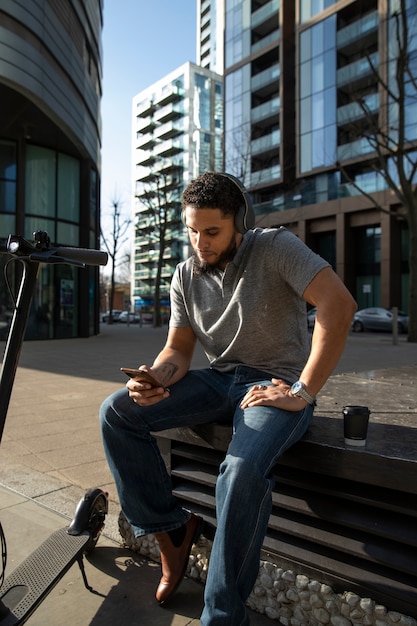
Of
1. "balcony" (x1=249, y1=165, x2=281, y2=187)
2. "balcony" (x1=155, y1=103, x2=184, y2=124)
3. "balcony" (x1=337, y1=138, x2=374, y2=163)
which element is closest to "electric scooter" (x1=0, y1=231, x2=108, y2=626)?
"balcony" (x1=337, y1=138, x2=374, y2=163)

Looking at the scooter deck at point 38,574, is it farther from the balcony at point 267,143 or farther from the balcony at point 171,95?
the balcony at point 171,95

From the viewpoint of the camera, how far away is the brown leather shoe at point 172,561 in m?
1.99

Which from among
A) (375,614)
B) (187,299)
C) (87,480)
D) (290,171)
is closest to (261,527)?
(375,614)

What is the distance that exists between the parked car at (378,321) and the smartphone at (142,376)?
23.7m

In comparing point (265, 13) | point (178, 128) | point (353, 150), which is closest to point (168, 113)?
point (178, 128)

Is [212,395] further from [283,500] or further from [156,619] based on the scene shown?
[156,619]

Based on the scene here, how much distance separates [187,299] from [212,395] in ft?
1.58

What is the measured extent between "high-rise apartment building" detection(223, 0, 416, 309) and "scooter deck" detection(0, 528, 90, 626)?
23689mm

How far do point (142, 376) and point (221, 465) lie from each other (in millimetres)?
483

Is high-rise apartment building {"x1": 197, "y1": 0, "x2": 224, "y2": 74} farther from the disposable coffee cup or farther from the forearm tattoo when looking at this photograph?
the disposable coffee cup

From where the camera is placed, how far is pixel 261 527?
1602 mm

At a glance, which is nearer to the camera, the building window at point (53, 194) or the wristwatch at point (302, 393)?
the wristwatch at point (302, 393)

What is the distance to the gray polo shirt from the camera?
6.85ft

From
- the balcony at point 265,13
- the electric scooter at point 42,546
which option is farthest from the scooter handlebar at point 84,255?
the balcony at point 265,13
